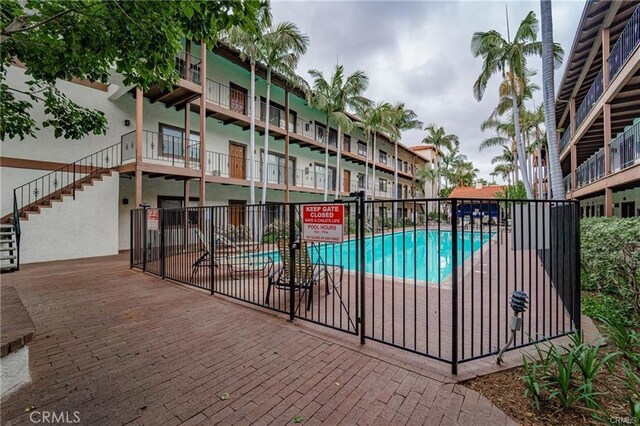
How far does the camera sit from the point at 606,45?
10.1 meters

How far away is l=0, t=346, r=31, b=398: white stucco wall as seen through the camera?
8.79 feet

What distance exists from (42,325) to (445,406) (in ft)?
19.1

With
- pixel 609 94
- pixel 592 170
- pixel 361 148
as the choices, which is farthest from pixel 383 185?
pixel 609 94

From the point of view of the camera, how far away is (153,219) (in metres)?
7.68

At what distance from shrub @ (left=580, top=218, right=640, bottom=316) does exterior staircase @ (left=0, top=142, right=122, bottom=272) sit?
13987mm

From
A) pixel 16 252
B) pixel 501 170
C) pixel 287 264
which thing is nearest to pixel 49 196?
pixel 16 252

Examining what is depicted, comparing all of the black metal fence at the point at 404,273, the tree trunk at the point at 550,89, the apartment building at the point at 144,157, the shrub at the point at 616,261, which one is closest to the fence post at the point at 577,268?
the black metal fence at the point at 404,273

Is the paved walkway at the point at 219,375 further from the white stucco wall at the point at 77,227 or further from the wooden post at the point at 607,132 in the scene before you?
the wooden post at the point at 607,132

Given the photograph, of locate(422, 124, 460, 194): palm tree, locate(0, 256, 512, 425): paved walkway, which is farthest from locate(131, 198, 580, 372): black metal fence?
locate(422, 124, 460, 194): palm tree

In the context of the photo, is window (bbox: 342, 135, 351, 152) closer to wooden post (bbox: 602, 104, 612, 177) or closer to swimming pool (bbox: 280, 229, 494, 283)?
swimming pool (bbox: 280, 229, 494, 283)

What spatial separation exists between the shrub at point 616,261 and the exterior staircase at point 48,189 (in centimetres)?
1399

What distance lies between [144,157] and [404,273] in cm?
1260

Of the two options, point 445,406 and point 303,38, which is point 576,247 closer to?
point 445,406

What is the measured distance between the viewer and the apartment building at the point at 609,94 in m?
8.41
